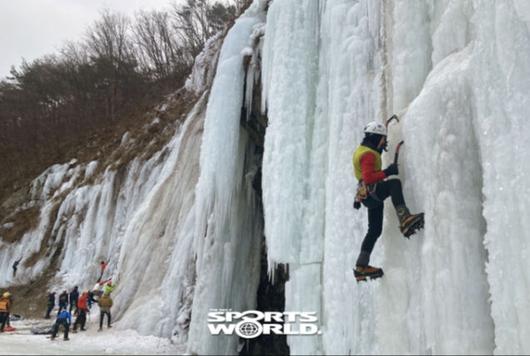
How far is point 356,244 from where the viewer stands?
447cm

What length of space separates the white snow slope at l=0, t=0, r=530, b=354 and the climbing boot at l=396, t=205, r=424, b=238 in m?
0.06

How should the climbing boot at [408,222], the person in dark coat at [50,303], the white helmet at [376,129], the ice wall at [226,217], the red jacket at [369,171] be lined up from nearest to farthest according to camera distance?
the climbing boot at [408,222], the red jacket at [369,171], the white helmet at [376,129], the ice wall at [226,217], the person in dark coat at [50,303]

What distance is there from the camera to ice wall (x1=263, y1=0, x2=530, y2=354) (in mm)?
3025

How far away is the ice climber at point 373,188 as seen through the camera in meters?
3.74

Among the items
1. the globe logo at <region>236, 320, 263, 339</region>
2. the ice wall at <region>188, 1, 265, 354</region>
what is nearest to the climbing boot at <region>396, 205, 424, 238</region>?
the globe logo at <region>236, 320, 263, 339</region>

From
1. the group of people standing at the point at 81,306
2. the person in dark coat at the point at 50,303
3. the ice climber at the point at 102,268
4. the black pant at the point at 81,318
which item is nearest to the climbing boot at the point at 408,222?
the group of people standing at the point at 81,306

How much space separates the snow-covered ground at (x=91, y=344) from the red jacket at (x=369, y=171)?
17.5ft

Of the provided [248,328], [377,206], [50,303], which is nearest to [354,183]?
[377,206]

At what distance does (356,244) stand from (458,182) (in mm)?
1373

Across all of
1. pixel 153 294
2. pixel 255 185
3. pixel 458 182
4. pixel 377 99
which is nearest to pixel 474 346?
pixel 458 182

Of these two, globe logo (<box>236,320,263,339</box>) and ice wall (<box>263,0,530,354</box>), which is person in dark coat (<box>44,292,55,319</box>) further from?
ice wall (<box>263,0,530,354</box>)

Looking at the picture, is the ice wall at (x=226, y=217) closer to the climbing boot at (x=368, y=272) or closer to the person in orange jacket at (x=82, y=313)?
the person in orange jacket at (x=82, y=313)

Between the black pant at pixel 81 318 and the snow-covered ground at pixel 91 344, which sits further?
the black pant at pixel 81 318

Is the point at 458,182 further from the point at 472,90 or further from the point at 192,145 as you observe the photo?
the point at 192,145
